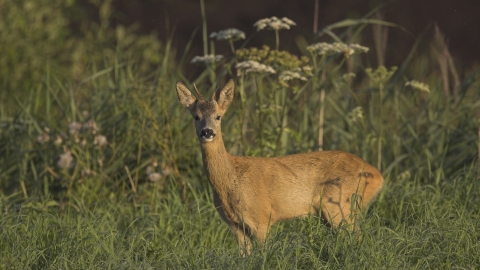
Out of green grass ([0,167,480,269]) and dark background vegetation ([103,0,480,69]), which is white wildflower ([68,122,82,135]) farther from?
dark background vegetation ([103,0,480,69])

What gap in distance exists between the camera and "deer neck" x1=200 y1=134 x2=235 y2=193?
6.26 metres

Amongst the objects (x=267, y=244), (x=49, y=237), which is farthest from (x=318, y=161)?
(x=49, y=237)

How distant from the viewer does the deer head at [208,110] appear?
6.05 m

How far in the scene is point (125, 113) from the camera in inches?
325

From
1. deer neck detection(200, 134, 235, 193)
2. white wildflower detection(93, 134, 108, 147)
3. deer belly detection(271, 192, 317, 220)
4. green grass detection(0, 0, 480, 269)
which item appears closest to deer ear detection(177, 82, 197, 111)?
deer neck detection(200, 134, 235, 193)

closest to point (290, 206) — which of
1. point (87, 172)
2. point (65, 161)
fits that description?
point (87, 172)

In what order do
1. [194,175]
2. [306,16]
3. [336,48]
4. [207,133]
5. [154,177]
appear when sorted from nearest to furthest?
[207,133] < [336,48] < [154,177] < [194,175] < [306,16]

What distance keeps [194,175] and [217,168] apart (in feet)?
5.34

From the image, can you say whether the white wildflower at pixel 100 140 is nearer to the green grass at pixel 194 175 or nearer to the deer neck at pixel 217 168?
the green grass at pixel 194 175

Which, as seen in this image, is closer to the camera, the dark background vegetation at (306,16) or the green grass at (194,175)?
the green grass at (194,175)

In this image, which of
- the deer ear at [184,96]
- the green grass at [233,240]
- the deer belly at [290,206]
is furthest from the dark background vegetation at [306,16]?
the deer belly at [290,206]

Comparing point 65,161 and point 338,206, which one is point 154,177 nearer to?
point 65,161

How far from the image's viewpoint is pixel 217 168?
20.6 feet

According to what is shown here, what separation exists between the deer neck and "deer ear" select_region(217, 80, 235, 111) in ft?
0.89
